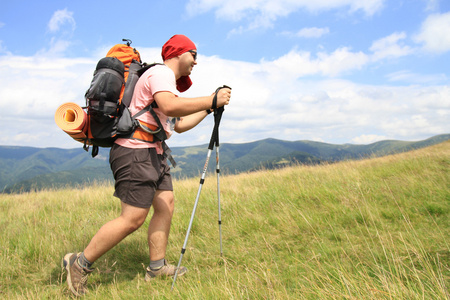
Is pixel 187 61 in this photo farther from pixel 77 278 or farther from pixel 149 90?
pixel 77 278

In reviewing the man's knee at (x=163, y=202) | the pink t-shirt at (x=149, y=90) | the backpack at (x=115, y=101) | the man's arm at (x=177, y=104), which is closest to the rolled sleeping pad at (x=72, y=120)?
the backpack at (x=115, y=101)

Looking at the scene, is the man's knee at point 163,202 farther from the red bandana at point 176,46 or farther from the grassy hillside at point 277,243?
the red bandana at point 176,46

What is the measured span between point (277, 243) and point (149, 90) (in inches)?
103

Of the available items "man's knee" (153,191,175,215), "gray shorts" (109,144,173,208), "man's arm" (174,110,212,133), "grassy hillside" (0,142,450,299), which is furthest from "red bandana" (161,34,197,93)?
"grassy hillside" (0,142,450,299)

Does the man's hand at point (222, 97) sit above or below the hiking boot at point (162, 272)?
above

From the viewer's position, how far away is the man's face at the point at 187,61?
3.11m

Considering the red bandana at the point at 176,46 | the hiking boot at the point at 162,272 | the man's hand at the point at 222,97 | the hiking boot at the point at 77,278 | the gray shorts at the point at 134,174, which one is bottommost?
the hiking boot at the point at 162,272

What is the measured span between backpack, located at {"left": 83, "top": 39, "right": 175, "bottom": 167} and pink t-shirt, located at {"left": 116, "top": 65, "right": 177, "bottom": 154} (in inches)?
1.9

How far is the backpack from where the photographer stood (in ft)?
9.04

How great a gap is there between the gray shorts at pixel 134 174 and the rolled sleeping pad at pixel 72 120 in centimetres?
37

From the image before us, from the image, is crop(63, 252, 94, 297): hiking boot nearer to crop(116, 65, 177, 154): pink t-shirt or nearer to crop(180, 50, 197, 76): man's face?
crop(116, 65, 177, 154): pink t-shirt

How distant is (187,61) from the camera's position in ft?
10.2

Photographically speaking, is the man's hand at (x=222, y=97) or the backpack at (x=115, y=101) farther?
the man's hand at (x=222, y=97)

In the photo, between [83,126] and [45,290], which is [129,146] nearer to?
[83,126]
